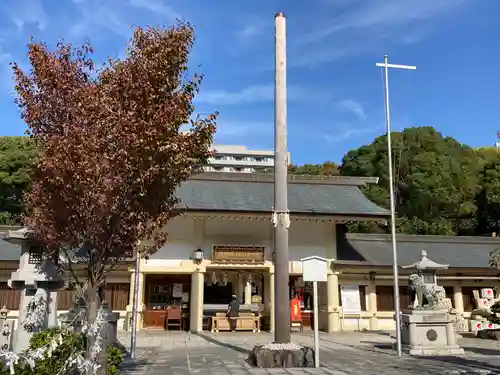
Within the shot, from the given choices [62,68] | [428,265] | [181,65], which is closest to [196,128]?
[181,65]

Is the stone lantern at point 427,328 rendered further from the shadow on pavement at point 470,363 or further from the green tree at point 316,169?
the green tree at point 316,169

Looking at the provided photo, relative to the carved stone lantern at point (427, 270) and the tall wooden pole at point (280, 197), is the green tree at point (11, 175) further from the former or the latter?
the carved stone lantern at point (427, 270)

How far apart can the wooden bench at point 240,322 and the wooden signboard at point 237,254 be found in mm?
2457

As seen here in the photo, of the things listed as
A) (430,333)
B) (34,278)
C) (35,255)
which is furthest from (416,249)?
(34,278)

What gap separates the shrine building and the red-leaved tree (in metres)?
12.5

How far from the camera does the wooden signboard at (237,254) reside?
766 inches

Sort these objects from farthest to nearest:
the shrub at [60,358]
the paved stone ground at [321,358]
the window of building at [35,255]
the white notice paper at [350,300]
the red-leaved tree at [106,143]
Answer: the white notice paper at [350,300] < the window of building at [35,255] < the paved stone ground at [321,358] < the shrub at [60,358] < the red-leaved tree at [106,143]

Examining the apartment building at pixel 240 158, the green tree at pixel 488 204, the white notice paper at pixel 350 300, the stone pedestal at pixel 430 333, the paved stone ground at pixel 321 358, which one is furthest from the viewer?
the apartment building at pixel 240 158

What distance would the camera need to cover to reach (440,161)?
36.1 meters

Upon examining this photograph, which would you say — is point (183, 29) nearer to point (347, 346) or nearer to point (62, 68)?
point (62, 68)

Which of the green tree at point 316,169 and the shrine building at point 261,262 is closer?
the shrine building at point 261,262

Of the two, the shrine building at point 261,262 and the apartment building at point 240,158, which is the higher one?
the apartment building at point 240,158

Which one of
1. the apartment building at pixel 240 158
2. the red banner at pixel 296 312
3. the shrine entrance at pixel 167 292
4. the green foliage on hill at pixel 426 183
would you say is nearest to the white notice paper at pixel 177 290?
the shrine entrance at pixel 167 292

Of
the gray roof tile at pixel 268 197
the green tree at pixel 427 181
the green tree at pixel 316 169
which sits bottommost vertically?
the gray roof tile at pixel 268 197
